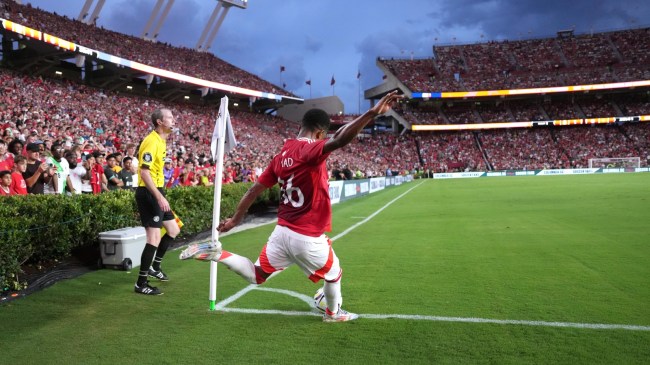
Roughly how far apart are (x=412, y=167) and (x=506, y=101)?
19.3 meters

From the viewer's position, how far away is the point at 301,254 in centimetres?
408

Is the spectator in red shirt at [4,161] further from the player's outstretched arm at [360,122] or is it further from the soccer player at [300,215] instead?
the player's outstretched arm at [360,122]

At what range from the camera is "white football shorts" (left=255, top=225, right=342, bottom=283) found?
407 cm

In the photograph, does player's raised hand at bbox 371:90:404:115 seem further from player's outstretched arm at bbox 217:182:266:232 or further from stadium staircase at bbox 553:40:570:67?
stadium staircase at bbox 553:40:570:67

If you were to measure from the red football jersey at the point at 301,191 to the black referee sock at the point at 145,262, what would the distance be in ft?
7.81

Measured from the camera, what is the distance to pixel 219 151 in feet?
17.1

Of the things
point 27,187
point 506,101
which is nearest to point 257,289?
point 27,187

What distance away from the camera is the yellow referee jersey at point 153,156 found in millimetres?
5512

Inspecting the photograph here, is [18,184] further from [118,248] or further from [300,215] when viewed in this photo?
[300,215]

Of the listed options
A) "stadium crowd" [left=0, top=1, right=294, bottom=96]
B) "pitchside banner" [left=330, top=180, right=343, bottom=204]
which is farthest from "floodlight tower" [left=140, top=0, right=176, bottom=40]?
"pitchside banner" [left=330, top=180, right=343, bottom=204]

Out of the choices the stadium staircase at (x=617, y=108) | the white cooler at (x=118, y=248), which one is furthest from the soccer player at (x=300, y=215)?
the stadium staircase at (x=617, y=108)

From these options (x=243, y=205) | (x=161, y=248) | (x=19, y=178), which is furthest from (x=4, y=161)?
(x=243, y=205)

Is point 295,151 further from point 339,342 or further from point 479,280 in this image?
point 479,280

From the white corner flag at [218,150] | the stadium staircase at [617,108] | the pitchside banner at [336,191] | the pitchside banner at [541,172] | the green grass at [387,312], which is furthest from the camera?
the stadium staircase at [617,108]
